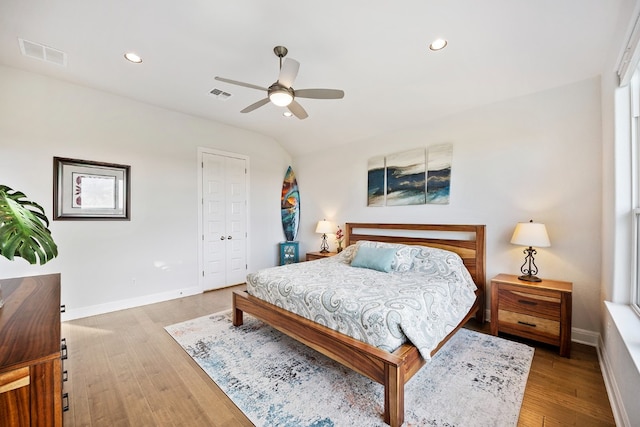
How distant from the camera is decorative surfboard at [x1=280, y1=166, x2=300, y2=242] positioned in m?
5.85

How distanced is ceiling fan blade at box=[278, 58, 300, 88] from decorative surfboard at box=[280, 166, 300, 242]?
11.6 ft

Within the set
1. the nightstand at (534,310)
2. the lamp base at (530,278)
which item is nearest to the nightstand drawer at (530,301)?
the nightstand at (534,310)

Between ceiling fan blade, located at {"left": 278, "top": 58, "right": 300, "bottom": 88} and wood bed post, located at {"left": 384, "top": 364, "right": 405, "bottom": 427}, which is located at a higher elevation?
ceiling fan blade, located at {"left": 278, "top": 58, "right": 300, "bottom": 88}

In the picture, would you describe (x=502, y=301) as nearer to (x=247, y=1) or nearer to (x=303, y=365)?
(x=303, y=365)

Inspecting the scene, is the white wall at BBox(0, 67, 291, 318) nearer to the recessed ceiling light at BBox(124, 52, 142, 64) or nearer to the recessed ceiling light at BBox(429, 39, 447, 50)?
the recessed ceiling light at BBox(124, 52, 142, 64)

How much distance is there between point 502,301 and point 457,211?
48.7 inches

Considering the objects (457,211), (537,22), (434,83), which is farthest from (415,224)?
(537,22)

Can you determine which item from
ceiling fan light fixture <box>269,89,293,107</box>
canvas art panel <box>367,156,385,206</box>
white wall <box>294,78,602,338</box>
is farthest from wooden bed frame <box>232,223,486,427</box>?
ceiling fan light fixture <box>269,89,293,107</box>

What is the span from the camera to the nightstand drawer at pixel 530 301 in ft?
8.38

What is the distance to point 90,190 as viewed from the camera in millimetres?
3625

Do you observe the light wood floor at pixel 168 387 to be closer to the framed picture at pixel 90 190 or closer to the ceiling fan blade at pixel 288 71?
the framed picture at pixel 90 190

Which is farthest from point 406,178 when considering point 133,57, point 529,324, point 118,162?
point 118,162

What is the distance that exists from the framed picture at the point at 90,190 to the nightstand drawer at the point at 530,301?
16.1 ft

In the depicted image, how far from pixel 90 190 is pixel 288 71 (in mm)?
3233
